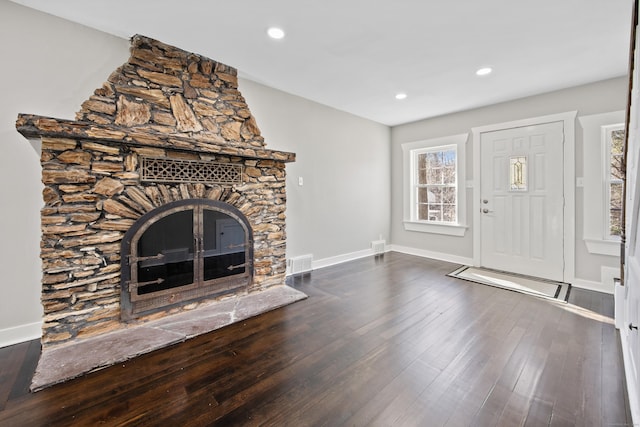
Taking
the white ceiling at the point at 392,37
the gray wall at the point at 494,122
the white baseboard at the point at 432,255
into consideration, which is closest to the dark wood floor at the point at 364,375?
the gray wall at the point at 494,122

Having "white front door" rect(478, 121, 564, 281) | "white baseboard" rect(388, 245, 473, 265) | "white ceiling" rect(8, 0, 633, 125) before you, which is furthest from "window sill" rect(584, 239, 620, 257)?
"white ceiling" rect(8, 0, 633, 125)

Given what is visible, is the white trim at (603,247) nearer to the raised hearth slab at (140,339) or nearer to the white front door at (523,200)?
the white front door at (523,200)

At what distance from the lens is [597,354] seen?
1959 millimetres

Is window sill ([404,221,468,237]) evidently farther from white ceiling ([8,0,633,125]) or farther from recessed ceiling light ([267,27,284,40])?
recessed ceiling light ([267,27,284,40])

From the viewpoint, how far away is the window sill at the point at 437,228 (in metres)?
4.50

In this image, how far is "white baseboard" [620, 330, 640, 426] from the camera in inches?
51.2

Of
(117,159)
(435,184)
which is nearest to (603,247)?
(435,184)

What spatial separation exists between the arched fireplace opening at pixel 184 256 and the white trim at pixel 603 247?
Answer: 4.03 metres

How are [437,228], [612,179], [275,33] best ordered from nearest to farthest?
[275,33], [612,179], [437,228]

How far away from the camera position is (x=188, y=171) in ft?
8.45

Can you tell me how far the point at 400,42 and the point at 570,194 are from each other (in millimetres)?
2895

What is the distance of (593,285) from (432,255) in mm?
2022

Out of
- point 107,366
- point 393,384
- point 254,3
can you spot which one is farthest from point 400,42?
point 107,366

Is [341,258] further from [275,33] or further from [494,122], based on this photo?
[275,33]
